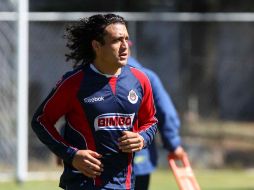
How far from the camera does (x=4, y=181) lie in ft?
40.1

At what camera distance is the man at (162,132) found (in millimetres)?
7414

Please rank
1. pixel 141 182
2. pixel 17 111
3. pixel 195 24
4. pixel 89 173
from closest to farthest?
pixel 89 173, pixel 141 182, pixel 17 111, pixel 195 24

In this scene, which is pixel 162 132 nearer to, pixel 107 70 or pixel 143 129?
pixel 143 129

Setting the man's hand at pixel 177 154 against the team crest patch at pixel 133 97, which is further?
the man's hand at pixel 177 154

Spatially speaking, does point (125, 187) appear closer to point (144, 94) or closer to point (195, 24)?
point (144, 94)

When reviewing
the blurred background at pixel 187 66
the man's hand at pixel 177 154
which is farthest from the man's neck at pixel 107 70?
the blurred background at pixel 187 66

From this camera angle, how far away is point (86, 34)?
5695 mm

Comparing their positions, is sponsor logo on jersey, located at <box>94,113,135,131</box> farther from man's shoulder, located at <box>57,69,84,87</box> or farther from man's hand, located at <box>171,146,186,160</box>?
man's hand, located at <box>171,146,186,160</box>

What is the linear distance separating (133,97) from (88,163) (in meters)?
0.53

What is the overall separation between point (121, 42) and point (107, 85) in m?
0.28

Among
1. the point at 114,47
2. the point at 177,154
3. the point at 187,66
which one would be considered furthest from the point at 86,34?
the point at 187,66

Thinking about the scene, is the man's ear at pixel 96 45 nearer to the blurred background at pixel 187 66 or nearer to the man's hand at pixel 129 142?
the man's hand at pixel 129 142

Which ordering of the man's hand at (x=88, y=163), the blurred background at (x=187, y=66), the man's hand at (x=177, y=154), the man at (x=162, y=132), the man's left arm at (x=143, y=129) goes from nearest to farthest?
the man's hand at (x=88, y=163) → the man's left arm at (x=143, y=129) → the man at (x=162, y=132) → the man's hand at (x=177, y=154) → the blurred background at (x=187, y=66)

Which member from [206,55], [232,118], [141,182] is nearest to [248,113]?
[232,118]
